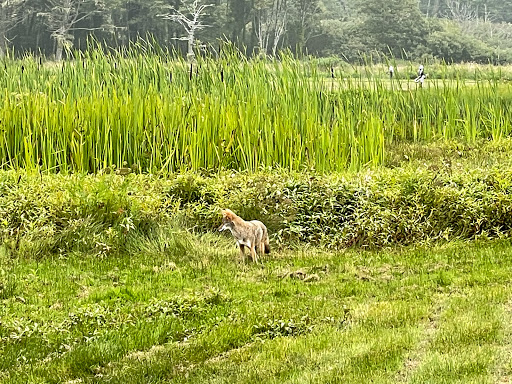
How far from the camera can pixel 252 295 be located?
4.19m

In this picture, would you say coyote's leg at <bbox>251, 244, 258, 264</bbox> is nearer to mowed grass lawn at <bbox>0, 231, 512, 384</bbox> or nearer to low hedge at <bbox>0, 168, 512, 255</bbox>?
mowed grass lawn at <bbox>0, 231, 512, 384</bbox>

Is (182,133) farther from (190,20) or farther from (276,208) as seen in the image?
(190,20)

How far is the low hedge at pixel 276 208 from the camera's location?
5.33 metres

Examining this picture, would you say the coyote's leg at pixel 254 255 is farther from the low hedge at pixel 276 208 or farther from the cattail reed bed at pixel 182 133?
the cattail reed bed at pixel 182 133

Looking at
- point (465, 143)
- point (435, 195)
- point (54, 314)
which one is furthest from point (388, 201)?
point (465, 143)

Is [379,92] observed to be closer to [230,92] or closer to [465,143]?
[465,143]

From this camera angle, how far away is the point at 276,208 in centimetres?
559

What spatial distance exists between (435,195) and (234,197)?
164cm

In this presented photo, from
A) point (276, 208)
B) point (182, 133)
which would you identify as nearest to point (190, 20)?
point (182, 133)

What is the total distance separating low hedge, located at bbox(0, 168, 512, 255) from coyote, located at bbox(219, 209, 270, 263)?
510mm

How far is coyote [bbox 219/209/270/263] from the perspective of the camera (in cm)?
459

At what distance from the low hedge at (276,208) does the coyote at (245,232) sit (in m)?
0.51

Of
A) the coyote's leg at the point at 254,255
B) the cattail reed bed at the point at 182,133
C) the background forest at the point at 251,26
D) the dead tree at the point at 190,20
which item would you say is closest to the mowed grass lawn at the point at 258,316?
the coyote's leg at the point at 254,255

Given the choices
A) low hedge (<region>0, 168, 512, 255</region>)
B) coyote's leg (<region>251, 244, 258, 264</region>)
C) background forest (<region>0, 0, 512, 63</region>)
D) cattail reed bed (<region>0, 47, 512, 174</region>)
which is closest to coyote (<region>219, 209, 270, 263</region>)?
coyote's leg (<region>251, 244, 258, 264</region>)
